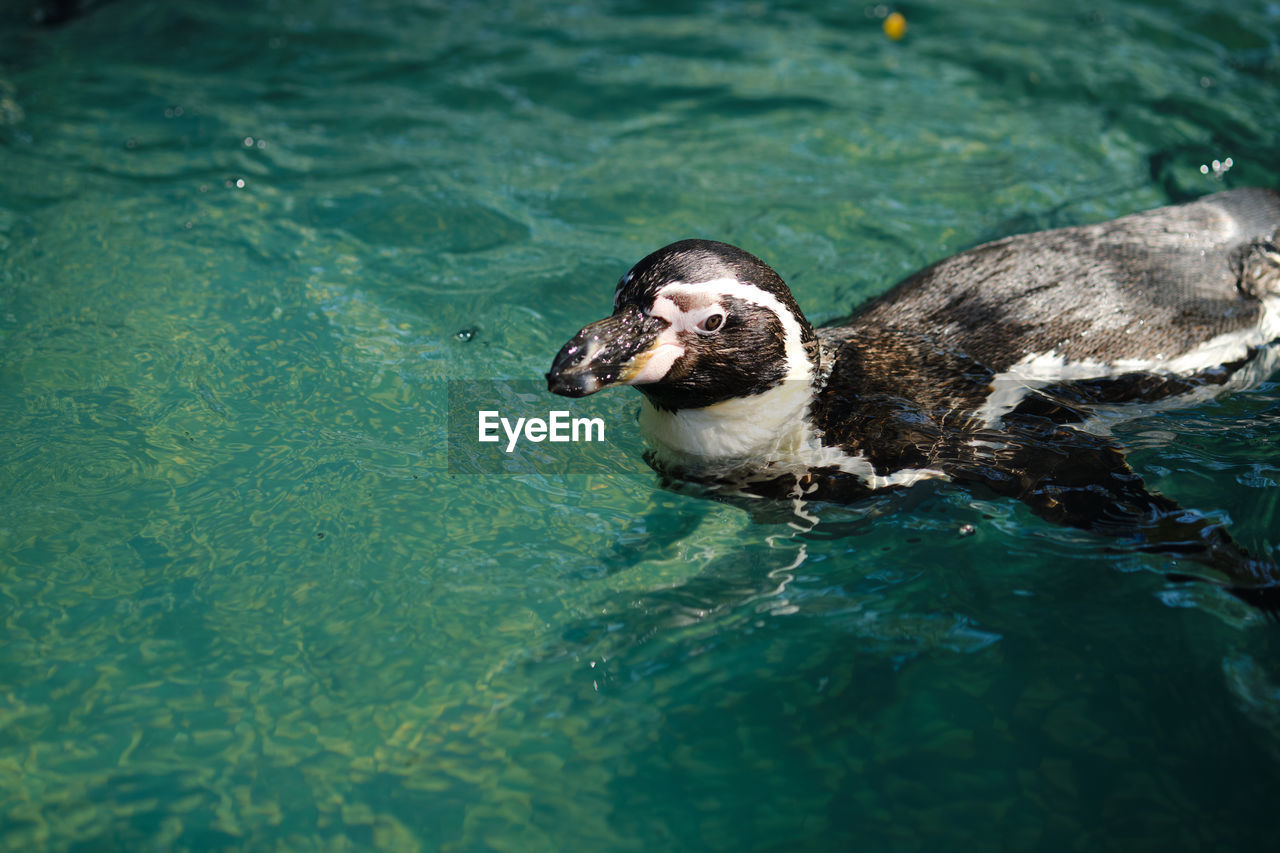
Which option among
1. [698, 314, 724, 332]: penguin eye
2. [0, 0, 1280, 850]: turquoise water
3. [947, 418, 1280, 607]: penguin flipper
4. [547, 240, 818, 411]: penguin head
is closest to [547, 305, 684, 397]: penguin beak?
[547, 240, 818, 411]: penguin head

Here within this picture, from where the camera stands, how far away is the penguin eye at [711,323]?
371cm

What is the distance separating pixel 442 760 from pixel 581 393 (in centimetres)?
129

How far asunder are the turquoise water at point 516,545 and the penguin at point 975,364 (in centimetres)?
17

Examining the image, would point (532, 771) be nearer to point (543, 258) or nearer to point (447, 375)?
point (447, 375)

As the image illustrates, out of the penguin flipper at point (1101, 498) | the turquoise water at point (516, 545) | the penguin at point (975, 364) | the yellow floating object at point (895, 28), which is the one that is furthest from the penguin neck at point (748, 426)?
the yellow floating object at point (895, 28)

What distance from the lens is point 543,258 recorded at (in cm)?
607

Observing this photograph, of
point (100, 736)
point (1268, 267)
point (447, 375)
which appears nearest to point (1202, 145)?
point (1268, 267)

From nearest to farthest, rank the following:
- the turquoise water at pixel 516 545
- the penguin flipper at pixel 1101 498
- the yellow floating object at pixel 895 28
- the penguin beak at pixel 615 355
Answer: the turquoise water at pixel 516 545
the penguin beak at pixel 615 355
the penguin flipper at pixel 1101 498
the yellow floating object at pixel 895 28

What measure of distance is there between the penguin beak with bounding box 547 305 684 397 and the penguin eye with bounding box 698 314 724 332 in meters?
0.11

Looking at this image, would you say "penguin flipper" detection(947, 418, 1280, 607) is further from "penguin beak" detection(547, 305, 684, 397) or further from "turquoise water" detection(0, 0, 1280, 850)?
"penguin beak" detection(547, 305, 684, 397)

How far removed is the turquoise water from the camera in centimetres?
319

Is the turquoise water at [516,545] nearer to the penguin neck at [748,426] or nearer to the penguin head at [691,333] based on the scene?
the penguin neck at [748,426]

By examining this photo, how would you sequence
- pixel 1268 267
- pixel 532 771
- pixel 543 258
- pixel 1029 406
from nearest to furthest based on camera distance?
pixel 532 771 < pixel 1029 406 < pixel 1268 267 < pixel 543 258

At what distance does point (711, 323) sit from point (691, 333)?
0.08 m
